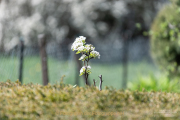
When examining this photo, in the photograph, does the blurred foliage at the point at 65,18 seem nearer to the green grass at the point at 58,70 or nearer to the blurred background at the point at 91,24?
the blurred background at the point at 91,24

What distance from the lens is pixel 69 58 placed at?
8070 millimetres

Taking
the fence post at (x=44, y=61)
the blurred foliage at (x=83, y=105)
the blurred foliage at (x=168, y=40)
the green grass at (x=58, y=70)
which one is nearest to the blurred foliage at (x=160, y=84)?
the blurred foliage at (x=168, y=40)

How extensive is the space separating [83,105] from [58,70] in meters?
5.61

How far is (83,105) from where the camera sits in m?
2.13

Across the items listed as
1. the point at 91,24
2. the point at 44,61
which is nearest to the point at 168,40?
the point at 44,61

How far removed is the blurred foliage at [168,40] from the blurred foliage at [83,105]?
13.0 feet

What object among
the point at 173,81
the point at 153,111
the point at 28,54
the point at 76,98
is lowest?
the point at 153,111

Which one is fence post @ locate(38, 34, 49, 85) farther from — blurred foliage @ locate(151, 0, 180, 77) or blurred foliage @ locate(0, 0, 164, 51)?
blurred foliage @ locate(0, 0, 164, 51)

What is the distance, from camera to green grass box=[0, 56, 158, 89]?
18.1 feet

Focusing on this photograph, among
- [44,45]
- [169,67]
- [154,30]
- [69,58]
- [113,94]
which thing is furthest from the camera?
[69,58]

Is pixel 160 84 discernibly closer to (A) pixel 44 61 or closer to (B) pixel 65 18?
(A) pixel 44 61

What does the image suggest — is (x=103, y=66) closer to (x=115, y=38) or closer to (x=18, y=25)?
(x=115, y=38)

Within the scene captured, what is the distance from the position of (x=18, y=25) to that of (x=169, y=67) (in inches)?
358

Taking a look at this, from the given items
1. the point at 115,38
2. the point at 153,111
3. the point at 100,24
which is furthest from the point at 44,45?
the point at 115,38
